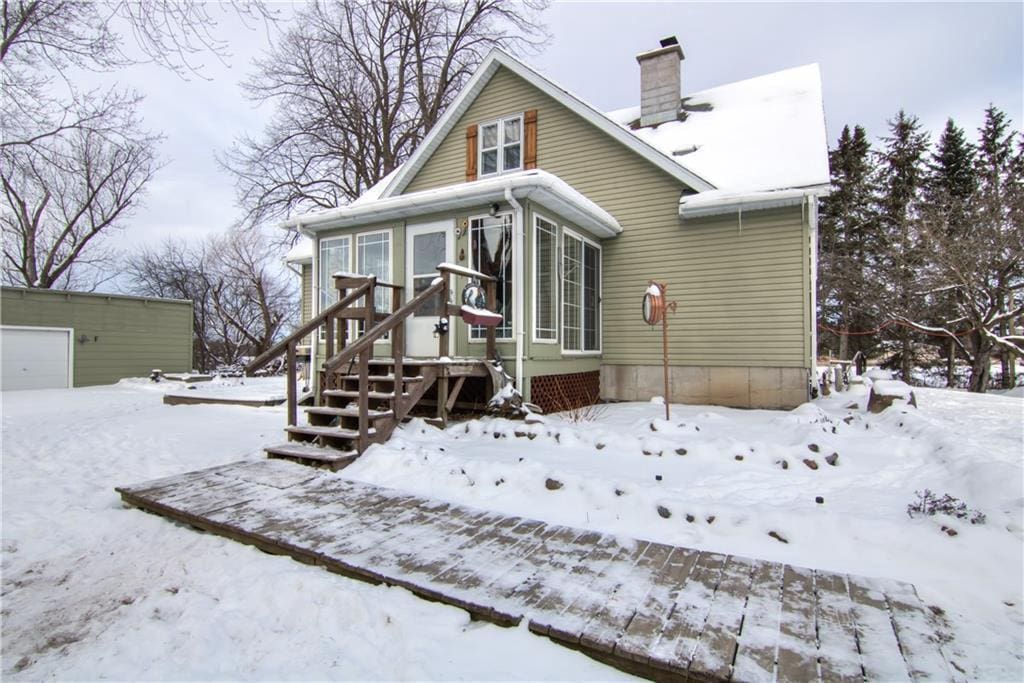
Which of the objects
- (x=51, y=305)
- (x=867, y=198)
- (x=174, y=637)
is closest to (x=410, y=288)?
(x=174, y=637)

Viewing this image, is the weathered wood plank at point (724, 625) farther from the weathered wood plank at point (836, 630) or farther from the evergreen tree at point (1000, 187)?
the evergreen tree at point (1000, 187)

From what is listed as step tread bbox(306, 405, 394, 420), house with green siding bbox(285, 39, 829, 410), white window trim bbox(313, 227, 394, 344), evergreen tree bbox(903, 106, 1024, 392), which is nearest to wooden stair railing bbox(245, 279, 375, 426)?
step tread bbox(306, 405, 394, 420)

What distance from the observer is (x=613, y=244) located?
347 inches

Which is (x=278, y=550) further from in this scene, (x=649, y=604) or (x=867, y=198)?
(x=867, y=198)

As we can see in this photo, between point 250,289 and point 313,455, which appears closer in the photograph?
point 313,455

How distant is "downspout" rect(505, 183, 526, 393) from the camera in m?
6.45

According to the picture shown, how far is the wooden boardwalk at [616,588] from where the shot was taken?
5.98 feet

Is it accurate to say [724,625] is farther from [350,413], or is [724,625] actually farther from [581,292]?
[581,292]

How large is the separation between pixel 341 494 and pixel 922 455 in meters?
4.81

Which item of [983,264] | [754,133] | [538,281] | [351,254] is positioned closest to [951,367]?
[983,264]

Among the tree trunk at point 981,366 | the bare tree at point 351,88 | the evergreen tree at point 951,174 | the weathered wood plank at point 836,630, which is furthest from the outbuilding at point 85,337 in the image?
the tree trunk at point 981,366

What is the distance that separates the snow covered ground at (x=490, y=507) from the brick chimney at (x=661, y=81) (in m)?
7.28

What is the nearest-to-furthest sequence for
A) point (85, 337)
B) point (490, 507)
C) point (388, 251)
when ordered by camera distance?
point (490, 507) → point (388, 251) → point (85, 337)

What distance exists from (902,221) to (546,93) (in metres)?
11.6
